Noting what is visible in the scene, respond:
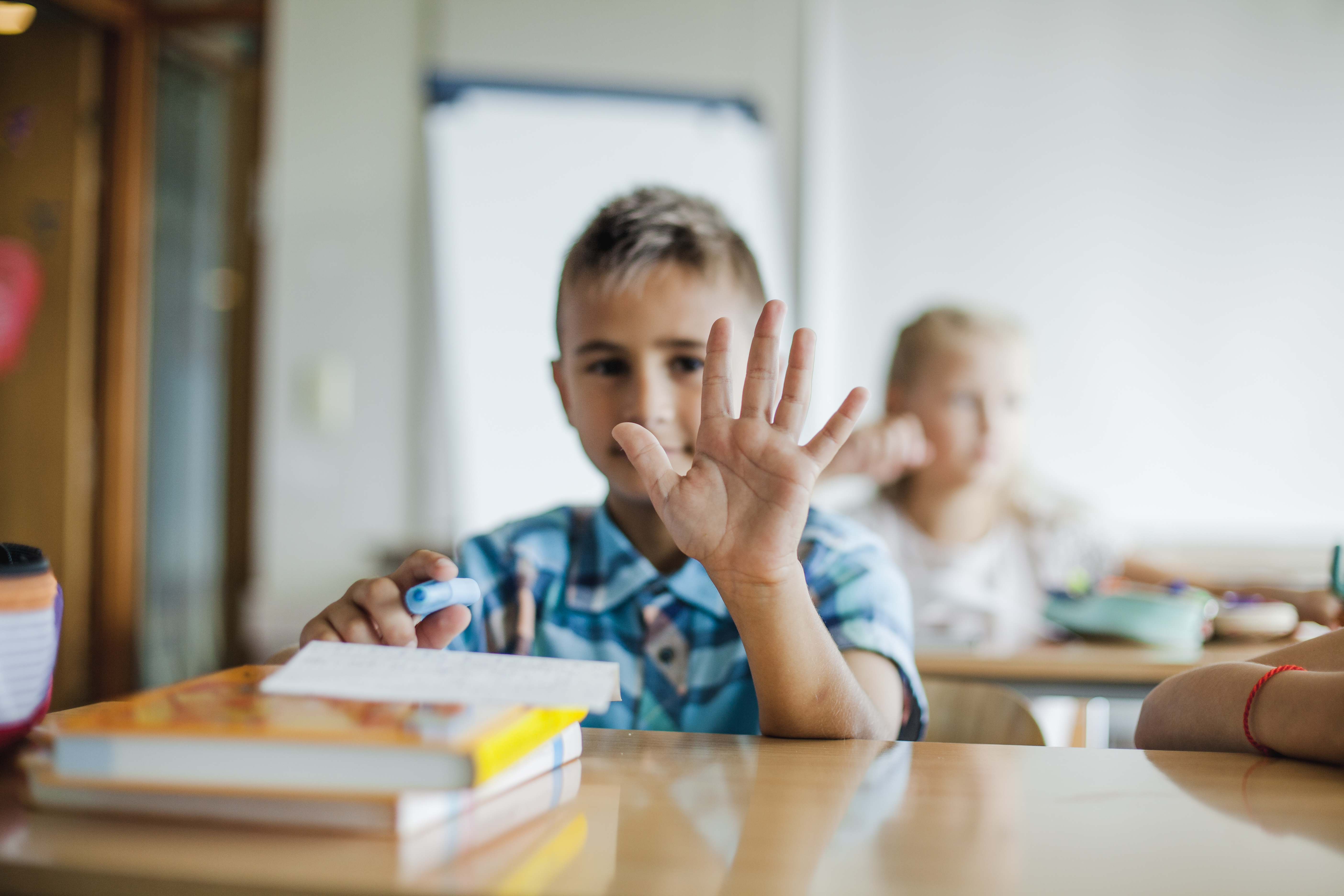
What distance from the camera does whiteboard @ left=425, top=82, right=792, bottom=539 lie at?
2.53 m

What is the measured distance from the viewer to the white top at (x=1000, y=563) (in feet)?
6.13

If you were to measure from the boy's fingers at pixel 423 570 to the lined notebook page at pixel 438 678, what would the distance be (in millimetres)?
71

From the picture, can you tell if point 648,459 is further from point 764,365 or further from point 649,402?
point 649,402

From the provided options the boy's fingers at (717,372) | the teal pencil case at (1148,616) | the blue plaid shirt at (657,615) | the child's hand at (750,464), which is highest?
the boy's fingers at (717,372)

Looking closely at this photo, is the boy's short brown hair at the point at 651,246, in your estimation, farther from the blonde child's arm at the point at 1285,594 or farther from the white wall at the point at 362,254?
the white wall at the point at 362,254

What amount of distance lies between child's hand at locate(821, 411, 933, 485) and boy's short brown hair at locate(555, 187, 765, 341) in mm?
850

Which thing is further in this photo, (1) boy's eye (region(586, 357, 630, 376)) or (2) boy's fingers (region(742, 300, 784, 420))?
(1) boy's eye (region(586, 357, 630, 376))

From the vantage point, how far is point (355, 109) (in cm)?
281

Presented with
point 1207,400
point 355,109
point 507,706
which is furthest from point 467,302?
point 507,706

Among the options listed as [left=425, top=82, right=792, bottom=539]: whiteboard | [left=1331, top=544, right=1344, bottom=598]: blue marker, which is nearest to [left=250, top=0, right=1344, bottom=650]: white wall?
[left=425, top=82, right=792, bottom=539]: whiteboard

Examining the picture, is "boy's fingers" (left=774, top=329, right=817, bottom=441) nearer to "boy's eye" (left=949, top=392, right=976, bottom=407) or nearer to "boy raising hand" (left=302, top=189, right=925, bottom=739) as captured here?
"boy raising hand" (left=302, top=189, right=925, bottom=739)

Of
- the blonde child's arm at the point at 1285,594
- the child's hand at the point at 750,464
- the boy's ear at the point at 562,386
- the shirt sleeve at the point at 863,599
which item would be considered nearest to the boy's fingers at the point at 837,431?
the child's hand at the point at 750,464

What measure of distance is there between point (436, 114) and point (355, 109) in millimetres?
381

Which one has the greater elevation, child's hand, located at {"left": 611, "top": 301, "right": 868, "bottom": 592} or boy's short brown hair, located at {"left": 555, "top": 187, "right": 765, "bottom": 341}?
boy's short brown hair, located at {"left": 555, "top": 187, "right": 765, "bottom": 341}
